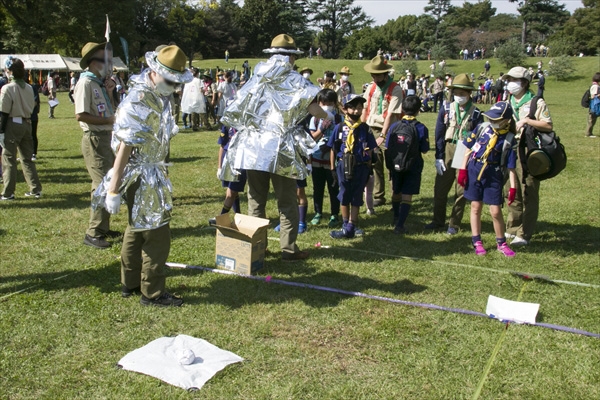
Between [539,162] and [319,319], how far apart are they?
3378mm

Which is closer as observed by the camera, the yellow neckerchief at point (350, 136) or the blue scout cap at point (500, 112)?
the blue scout cap at point (500, 112)

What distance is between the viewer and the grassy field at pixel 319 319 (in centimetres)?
350

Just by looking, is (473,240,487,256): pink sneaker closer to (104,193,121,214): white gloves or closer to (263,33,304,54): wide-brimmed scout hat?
(263,33,304,54): wide-brimmed scout hat

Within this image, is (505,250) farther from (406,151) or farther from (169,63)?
(169,63)

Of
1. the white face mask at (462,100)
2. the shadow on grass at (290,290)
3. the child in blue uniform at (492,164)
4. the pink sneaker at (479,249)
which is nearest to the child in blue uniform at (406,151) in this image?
the white face mask at (462,100)

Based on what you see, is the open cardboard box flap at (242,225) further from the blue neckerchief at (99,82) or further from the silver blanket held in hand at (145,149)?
the blue neckerchief at (99,82)

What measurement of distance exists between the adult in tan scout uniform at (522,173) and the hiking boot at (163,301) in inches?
166

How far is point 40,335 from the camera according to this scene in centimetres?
408

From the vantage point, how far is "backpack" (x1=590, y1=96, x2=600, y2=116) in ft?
50.9

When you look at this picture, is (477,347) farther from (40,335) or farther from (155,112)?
(40,335)

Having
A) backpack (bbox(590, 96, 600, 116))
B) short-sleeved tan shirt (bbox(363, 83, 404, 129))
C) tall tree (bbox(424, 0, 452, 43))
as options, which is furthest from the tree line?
short-sleeved tan shirt (bbox(363, 83, 404, 129))

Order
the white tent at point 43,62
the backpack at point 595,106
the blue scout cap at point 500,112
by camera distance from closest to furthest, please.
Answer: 1. the blue scout cap at point 500,112
2. the backpack at point 595,106
3. the white tent at point 43,62

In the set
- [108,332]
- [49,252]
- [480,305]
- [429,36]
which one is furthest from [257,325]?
[429,36]

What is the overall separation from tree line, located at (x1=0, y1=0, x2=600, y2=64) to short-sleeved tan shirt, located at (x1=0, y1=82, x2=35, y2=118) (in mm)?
43424
